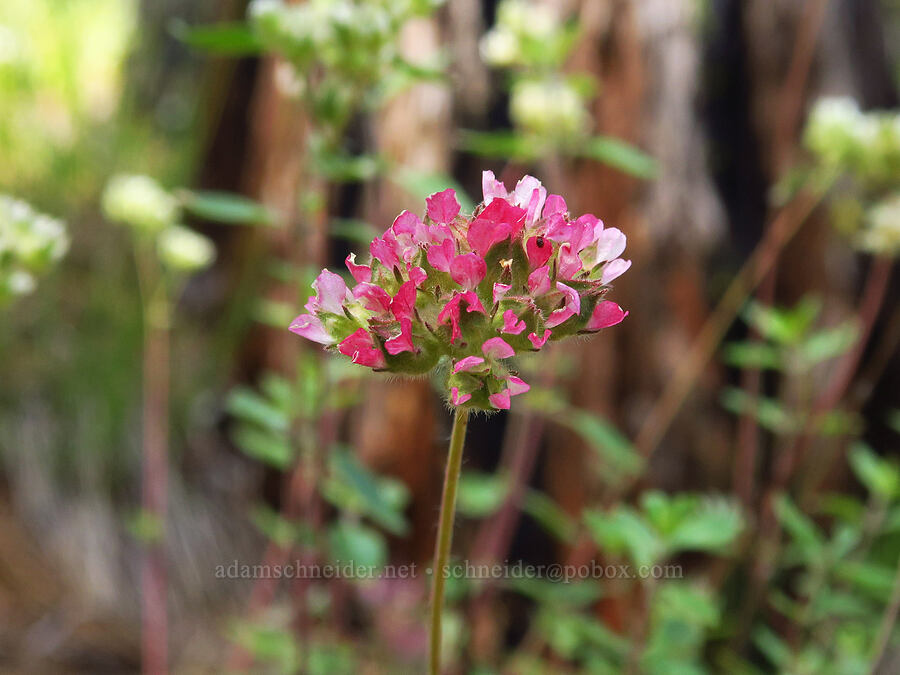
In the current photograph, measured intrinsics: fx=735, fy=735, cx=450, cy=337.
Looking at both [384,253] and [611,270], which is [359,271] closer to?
[384,253]

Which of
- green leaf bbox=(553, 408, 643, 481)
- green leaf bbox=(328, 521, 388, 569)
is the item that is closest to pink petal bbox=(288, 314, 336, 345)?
green leaf bbox=(328, 521, 388, 569)

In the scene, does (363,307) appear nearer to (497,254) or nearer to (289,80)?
(497,254)

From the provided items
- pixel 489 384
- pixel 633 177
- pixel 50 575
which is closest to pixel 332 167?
pixel 489 384

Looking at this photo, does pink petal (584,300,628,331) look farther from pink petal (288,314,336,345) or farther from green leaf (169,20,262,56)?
green leaf (169,20,262,56)

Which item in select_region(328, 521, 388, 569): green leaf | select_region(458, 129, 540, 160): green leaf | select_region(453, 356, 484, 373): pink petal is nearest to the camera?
select_region(453, 356, 484, 373): pink petal

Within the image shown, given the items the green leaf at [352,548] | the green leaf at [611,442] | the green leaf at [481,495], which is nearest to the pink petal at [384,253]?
the green leaf at [352,548]

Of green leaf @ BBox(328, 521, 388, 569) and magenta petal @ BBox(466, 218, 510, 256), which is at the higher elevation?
magenta petal @ BBox(466, 218, 510, 256)

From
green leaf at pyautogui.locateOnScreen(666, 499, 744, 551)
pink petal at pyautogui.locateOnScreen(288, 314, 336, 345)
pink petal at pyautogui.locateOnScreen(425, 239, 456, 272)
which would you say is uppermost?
pink petal at pyautogui.locateOnScreen(425, 239, 456, 272)
